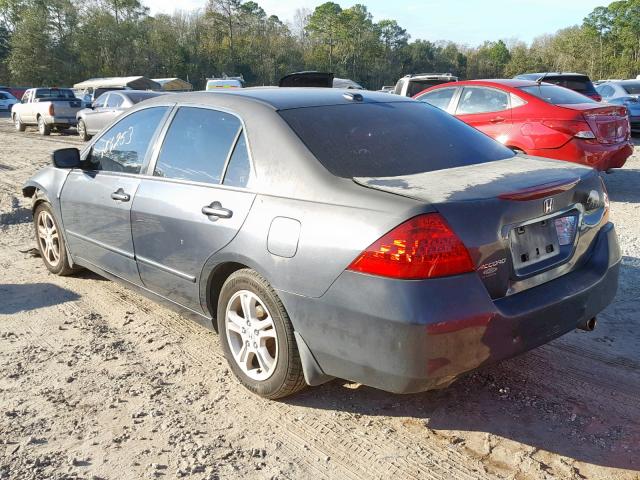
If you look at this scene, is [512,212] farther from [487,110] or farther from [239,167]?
[487,110]

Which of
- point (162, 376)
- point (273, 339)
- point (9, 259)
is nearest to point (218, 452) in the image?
point (273, 339)

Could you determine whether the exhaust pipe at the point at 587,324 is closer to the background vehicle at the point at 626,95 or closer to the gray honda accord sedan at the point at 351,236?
the gray honda accord sedan at the point at 351,236

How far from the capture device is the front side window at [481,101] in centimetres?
833

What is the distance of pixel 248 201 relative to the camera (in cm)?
302

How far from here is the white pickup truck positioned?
19859mm

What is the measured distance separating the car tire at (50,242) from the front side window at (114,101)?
1212 centimetres

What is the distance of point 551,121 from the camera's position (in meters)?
7.61

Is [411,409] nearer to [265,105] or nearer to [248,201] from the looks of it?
[248,201]

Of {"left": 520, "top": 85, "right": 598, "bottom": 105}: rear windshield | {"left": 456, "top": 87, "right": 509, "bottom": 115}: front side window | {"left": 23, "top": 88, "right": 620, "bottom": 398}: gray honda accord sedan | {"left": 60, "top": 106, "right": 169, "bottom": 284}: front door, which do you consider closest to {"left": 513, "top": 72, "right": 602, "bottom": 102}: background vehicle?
{"left": 520, "top": 85, "right": 598, "bottom": 105}: rear windshield

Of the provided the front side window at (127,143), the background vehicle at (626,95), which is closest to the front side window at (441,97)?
the front side window at (127,143)

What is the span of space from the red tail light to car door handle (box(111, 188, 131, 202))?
2154 mm

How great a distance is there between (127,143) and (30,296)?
1587 millimetres

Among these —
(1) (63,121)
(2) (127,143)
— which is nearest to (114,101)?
(1) (63,121)

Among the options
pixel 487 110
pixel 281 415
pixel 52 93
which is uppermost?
pixel 52 93
